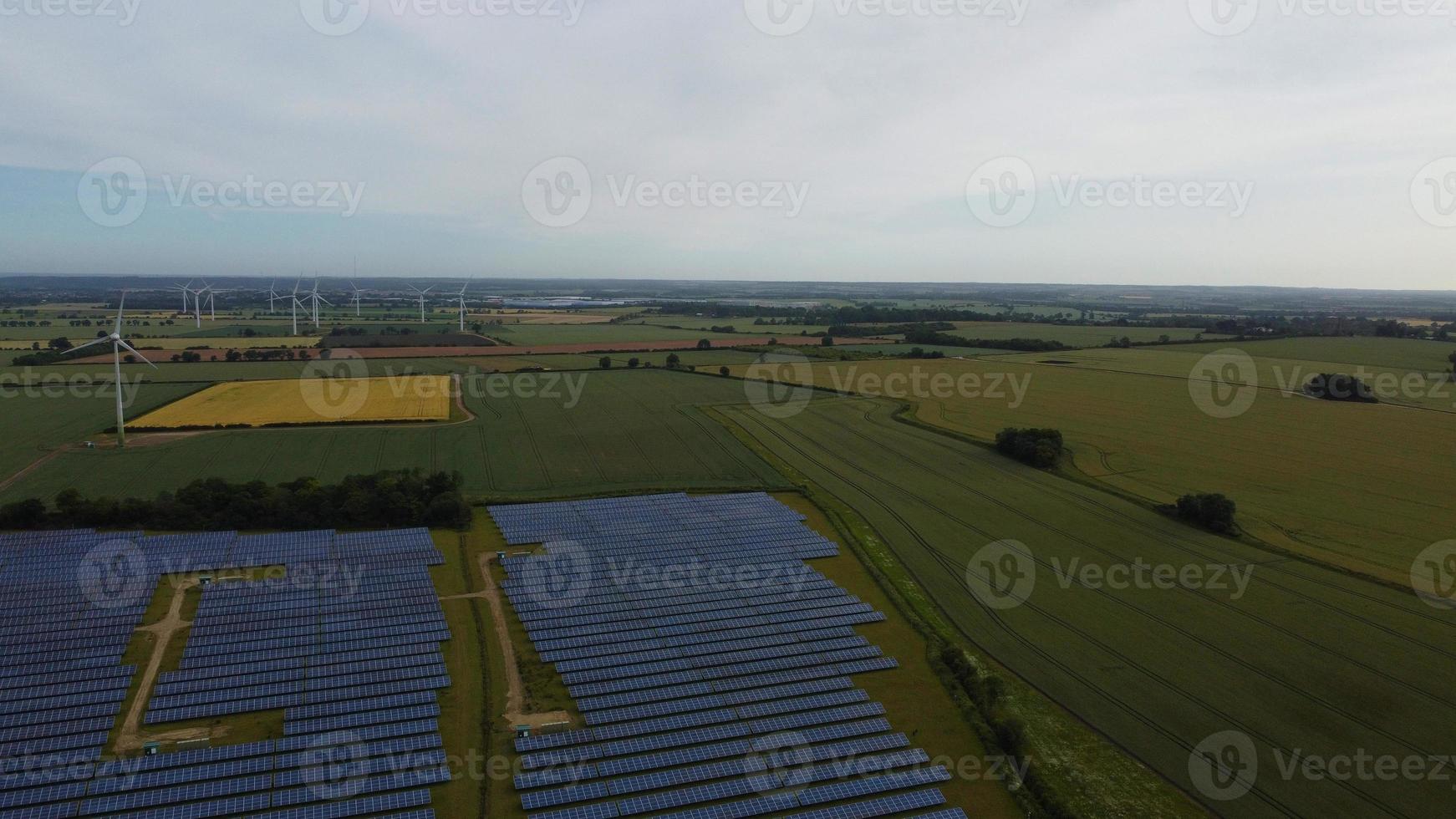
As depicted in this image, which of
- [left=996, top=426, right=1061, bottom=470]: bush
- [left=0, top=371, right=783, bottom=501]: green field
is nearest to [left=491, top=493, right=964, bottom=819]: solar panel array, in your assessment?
[left=0, top=371, right=783, bottom=501]: green field

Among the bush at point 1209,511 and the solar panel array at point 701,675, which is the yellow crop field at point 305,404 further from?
the bush at point 1209,511

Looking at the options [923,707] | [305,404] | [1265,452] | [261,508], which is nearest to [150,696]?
[261,508]

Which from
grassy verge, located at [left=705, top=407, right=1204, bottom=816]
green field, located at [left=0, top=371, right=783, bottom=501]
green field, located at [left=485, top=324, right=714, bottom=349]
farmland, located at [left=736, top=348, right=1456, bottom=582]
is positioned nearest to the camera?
grassy verge, located at [left=705, top=407, right=1204, bottom=816]

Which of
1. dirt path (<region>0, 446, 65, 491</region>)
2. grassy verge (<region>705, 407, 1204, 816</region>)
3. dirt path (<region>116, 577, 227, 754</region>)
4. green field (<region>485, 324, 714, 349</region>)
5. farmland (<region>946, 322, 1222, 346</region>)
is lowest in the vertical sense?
dirt path (<region>116, 577, 227, 754</region>)

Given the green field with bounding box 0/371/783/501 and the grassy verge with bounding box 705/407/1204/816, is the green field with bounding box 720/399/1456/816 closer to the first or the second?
the grassy verge with bounding box 705/407/1204/816

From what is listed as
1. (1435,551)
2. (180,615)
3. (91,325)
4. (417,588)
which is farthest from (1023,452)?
(91,325)

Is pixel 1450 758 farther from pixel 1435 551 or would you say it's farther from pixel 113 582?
pixel 113 582
